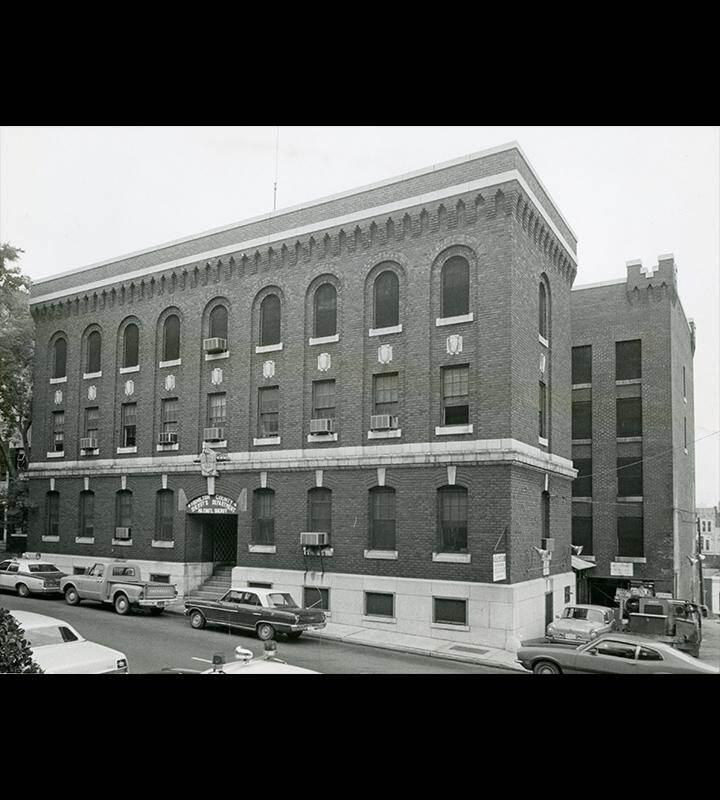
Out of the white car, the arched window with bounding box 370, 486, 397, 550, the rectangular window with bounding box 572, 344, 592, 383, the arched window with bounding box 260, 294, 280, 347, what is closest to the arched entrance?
the arched window with bounding box 370, 486, 397, 550

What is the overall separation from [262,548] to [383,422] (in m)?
3.56

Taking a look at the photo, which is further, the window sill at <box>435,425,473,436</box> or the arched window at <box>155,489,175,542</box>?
the arched window at <box>155,489,175,542</box>

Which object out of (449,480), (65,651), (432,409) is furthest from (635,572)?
(65,651)

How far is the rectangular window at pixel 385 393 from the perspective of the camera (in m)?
14.3

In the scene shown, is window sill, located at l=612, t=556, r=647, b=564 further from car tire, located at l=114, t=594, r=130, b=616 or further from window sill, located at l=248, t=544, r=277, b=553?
car tire, located at l=114, t=594, r=130, b=616

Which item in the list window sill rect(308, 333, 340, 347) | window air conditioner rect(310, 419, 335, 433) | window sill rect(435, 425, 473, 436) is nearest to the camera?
window sill rect(435, 425, 473, 436)

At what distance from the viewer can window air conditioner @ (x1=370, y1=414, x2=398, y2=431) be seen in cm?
1399

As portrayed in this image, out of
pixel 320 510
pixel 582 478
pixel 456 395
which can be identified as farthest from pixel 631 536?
pixel 320 510

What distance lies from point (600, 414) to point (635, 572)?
10.9 feet

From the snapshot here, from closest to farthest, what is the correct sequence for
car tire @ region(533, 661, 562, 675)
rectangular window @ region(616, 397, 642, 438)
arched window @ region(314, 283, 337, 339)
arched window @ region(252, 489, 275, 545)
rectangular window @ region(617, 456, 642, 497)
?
car tire @ region(533, 661, 562, 675)
rectangular window @ region(617, 456, 642, 497)
rectangular window @ region(616, 397, 642, 438)
arched window @ region(252, 489, 275, 545)
arched window @ region(314, 283, 337, 339)

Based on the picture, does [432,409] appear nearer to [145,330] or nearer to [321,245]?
[321,245]

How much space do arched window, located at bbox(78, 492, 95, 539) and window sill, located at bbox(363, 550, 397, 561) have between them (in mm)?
5282

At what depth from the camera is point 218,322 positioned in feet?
49.1

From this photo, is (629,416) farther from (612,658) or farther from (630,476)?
(612,658)
